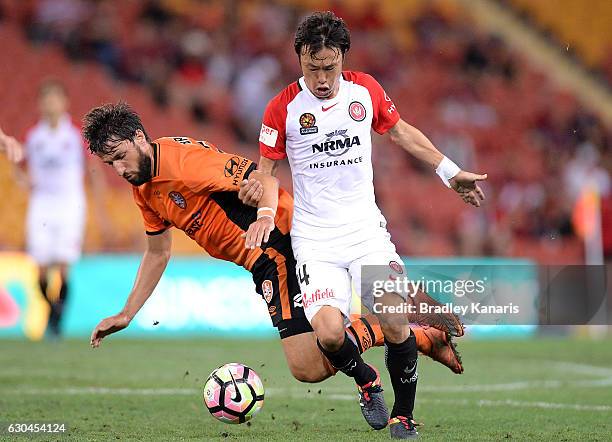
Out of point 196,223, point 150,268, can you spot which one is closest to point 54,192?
point 150,268

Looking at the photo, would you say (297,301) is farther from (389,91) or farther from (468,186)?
(389,91)

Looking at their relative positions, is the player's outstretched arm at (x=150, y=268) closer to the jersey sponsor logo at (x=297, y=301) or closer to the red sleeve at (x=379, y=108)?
the jersey sponsor logo at (x=297, y=301)

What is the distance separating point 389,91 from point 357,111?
42.6ft

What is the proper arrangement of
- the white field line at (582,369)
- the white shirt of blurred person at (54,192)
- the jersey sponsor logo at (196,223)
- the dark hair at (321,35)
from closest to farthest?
the dark hair at (321,35) → the jersey sponsor logo at (196,223) → the white field line at (582,369) → the white shirt of blurred person at (54,192)

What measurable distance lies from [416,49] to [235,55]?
361cm

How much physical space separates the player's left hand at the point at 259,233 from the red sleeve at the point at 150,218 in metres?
0.93

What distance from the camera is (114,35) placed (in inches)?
688

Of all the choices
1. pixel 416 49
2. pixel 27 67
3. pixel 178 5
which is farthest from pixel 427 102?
pixel 27 67

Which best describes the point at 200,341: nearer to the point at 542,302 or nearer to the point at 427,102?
the point at 542,302

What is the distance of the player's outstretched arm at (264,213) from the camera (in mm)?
5199

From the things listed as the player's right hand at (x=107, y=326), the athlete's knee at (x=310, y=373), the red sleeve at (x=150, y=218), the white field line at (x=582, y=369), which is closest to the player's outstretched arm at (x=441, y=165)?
the athlete's knee at (x=310, y=373)

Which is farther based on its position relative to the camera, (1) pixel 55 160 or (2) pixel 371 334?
(1) pixel 55 160

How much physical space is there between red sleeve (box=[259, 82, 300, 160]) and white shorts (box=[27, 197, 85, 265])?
6.17m

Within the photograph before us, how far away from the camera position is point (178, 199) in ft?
19.5
